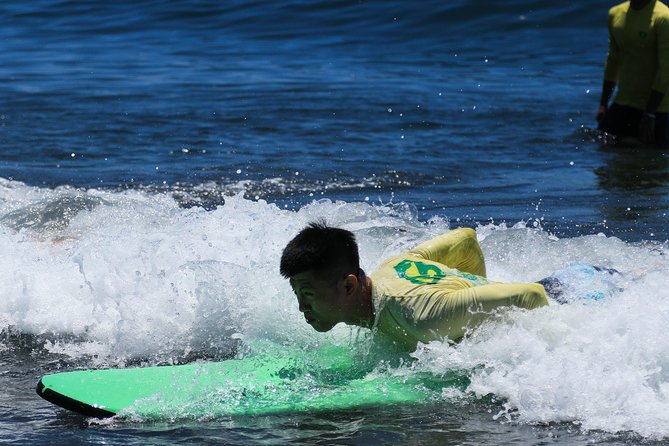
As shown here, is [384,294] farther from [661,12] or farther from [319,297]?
[661,12]

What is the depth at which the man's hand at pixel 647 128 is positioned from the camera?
12.0 metres

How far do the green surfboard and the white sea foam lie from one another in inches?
6.2

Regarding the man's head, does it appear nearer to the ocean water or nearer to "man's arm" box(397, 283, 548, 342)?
"man's arm" box(397, 283, 548, 342)

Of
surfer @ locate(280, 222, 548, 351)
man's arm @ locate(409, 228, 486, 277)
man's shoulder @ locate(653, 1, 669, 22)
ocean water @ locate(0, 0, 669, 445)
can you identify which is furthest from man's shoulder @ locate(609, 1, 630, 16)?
surfer @ locate(280, 222, 548, 351)

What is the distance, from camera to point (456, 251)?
558 cm

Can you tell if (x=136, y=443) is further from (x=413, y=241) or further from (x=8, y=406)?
(x=413, y=241)

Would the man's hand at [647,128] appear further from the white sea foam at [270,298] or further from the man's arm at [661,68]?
the white sea foam at [270,298]

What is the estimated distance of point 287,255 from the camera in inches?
191

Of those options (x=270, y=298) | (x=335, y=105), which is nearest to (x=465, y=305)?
(x=270, y=298)

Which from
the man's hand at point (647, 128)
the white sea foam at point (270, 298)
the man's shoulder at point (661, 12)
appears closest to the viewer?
the white sea foam at point (270, 298)

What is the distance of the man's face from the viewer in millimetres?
4852

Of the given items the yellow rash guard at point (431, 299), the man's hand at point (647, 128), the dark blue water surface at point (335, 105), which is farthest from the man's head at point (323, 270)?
the man's hand at point (647, 128)

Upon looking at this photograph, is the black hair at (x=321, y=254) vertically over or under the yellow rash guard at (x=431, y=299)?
over

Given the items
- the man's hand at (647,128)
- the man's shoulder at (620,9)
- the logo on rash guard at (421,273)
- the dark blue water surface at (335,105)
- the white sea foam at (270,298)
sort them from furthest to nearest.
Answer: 1. the man's hand at (647,128)
2. the man's shoulder at (620,9)
3. the dark blue water surface at (335,105)
4. the logo on rash guard at (421,273)
5. the white sea foam at (270,298)
